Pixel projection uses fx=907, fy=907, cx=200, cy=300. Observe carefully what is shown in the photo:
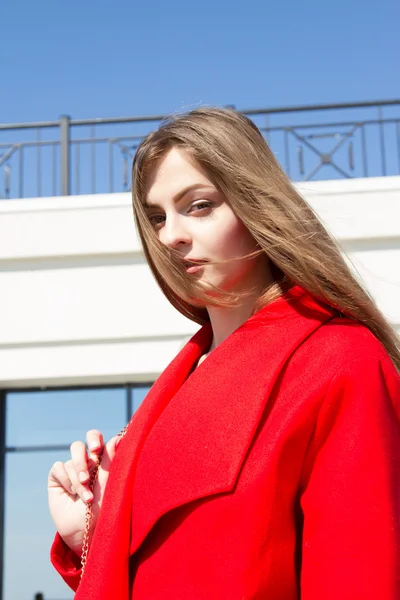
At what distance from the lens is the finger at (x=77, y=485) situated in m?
1.65

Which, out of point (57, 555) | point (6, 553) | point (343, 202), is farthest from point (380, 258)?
point (57, 555)

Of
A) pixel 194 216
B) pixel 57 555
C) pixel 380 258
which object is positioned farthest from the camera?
pixel 380 258

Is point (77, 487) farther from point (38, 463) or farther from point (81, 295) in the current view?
point (38, 463)

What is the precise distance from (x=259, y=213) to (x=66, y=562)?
2.60ft

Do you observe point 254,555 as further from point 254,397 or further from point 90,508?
point 90,508

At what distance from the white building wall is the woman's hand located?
5405 millimetres

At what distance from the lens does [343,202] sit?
705 centimetres

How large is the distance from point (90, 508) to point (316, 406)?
0.54m

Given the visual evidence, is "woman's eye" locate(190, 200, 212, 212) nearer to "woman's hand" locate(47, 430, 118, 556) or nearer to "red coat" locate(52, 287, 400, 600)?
"red coat" locate(52, 287, 400, 600)

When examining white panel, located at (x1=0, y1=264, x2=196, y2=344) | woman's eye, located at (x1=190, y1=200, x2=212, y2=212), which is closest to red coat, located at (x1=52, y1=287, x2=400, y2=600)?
woman's eye, located at (x1=190, y1=200, x2=212, y2=212)

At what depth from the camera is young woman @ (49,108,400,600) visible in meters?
1.27

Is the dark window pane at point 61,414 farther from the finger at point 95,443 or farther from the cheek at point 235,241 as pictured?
the cheek at point 235,241

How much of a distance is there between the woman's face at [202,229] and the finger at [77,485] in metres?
0.44

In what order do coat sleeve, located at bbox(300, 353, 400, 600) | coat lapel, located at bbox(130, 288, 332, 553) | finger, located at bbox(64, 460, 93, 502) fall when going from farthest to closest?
finger, located at bbox(64, 460, 93, 502)
coat lapel, located at bbox(130, 288, 332, 553)
coat sleeve, located at bbox(300, 353, 400, 600)
